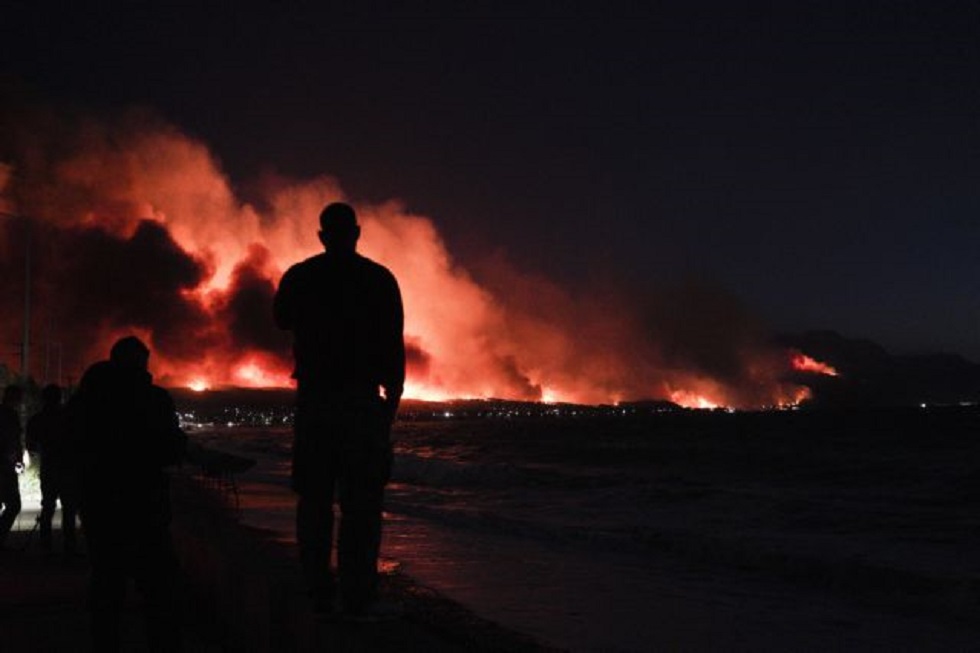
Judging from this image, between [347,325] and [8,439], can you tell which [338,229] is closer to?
[347,325]

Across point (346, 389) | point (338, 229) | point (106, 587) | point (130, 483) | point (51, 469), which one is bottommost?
point (106, 587)

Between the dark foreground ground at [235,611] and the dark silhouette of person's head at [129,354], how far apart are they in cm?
122

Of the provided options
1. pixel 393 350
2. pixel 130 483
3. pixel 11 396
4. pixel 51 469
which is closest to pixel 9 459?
pixel 51 469

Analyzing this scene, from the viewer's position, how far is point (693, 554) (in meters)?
17.4

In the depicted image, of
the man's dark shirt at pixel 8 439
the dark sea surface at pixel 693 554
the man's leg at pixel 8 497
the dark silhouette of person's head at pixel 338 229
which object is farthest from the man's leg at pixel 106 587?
the man's leg at pixel 8 497

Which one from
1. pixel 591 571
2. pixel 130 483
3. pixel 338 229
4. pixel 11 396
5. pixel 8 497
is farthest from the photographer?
pixel 591 571

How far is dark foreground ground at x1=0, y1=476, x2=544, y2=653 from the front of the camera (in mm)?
4039

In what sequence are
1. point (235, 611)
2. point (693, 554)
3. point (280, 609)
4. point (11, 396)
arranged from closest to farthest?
point (280, 609), point (235, 611), point (11, 396), point (693, 554)

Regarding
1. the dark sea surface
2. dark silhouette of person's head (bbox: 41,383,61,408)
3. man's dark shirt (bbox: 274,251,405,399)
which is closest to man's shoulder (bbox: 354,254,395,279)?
man's dark shirt (bbox: 274,251,405,399)

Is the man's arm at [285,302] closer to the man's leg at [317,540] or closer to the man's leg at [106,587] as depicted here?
the man's leg at [317,540]

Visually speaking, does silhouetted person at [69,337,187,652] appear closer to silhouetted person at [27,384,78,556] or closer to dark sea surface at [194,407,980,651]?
dark sea surface at [194,407,980,651]

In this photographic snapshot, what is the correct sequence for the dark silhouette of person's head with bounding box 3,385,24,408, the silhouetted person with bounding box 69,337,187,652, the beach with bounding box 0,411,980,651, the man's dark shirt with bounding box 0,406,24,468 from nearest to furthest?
the silhouetted person with bounding box 69,337,187,652 < the beach with bounding box 0,411,980,651 < the man's dark shirt with bounding box 0,406,24,468 < the dark silhouette of person's head with bounding box 3,385,24,408

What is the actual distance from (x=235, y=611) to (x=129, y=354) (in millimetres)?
1662

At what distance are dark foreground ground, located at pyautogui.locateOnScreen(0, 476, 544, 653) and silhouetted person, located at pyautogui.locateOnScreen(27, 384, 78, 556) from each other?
0.60m
